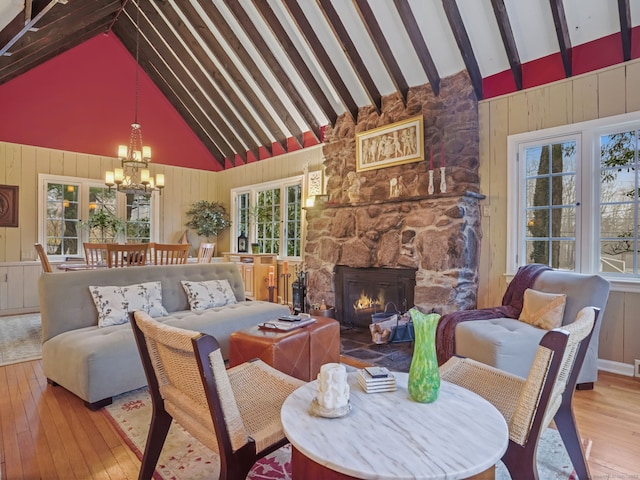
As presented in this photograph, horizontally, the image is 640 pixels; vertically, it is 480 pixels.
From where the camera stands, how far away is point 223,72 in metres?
5.83

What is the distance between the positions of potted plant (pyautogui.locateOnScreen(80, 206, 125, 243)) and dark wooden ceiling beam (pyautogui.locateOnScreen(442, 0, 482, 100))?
5.78m

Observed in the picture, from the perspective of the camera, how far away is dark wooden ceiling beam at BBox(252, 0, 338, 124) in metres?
4.23

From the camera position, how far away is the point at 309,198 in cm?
556

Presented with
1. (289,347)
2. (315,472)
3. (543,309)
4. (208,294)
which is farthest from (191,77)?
(315,472)

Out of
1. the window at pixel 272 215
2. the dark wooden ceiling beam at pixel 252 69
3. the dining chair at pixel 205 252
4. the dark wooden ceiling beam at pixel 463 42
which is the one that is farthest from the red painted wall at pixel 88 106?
the dark wooden ceiling beam at pixel 463 42

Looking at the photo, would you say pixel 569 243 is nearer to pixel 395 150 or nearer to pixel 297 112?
pixel 395 150

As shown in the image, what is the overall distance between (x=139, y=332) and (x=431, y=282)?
3.08 meters

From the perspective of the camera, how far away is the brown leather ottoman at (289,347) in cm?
245

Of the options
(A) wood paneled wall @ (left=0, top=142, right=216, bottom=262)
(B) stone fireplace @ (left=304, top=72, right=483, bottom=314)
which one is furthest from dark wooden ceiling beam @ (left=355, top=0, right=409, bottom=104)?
(A) wood paneled wall @ (left=0, top=142, right=216, bottom=262)

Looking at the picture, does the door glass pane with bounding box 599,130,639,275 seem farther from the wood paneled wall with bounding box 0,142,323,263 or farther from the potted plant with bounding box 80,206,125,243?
the potted plant with bounding box 80,206,125,243

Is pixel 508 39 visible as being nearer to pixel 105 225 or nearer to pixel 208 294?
pixel 208 294

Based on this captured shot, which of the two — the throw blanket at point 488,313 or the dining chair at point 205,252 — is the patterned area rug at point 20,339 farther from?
the throw blanket at point 488,313

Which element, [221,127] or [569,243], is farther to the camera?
[221,127]

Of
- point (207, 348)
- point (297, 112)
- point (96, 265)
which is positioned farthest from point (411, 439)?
point (297, 112)
